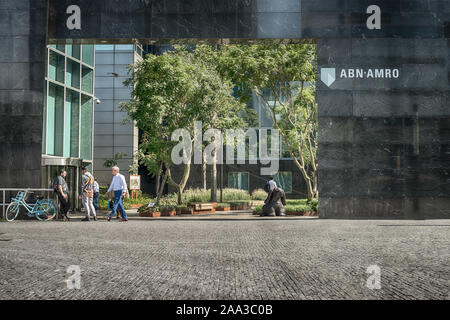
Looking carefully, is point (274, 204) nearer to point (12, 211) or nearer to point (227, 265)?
point (12, 211)

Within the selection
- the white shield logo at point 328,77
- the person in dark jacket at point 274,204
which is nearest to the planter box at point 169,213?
the person in dark jacket at point 274,204

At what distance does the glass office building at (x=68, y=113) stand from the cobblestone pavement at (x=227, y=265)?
10.9 meters

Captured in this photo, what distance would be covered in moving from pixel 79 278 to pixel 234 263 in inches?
87.1

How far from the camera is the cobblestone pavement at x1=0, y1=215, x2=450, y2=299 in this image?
16.4ft

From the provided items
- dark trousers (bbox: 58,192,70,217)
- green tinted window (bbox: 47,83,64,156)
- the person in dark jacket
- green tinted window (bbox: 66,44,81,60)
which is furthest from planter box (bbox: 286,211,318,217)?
green tinted window (bbox: 66,44,81,60)

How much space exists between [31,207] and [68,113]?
8140mm

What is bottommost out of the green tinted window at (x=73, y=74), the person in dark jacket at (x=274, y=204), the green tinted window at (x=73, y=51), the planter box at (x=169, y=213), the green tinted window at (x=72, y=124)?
the planter box at (x=169, y=213)

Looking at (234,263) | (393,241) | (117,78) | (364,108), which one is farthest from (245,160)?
(234,263)

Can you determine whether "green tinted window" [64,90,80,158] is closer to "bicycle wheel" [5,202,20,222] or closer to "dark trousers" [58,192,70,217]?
"dark trousers" [58,192,70,217]

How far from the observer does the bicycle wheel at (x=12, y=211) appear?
1611cm

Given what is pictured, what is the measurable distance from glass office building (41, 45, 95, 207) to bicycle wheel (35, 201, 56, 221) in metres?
3.52

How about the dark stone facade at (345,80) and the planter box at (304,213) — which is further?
the planter box at (304,213)

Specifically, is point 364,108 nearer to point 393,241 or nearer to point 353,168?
point 353,168

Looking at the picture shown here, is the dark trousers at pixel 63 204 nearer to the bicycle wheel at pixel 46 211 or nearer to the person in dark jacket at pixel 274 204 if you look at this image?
the bicycle wheel at pixel 46 211
